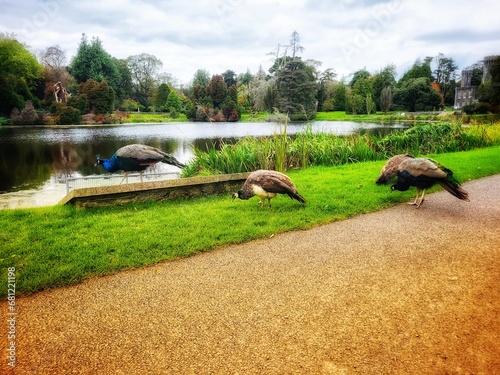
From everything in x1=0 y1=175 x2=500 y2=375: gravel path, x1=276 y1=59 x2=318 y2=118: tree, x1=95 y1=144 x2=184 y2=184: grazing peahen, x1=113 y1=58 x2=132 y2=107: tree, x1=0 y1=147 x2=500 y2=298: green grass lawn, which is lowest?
x1=0 y1=175 x2=500 y2=375: gravel path

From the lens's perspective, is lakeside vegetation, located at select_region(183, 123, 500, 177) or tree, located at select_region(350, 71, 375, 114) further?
tree, located at select_region(350, 71, 375, 114)

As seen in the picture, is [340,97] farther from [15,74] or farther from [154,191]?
[154,191]

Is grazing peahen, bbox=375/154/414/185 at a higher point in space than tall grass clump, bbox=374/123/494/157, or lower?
lower

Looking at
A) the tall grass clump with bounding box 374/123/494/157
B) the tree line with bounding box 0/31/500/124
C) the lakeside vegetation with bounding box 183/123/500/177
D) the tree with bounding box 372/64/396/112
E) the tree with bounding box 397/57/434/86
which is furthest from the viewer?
the tree with bounding box 397/57/434/86

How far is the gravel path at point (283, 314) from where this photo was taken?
2.32m

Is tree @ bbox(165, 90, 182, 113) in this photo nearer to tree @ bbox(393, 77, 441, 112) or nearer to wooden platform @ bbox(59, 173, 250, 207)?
tree @ bbox(393, 77, 441, 112)

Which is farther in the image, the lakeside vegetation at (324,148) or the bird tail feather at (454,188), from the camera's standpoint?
the lakeside vegetation at (324,148)

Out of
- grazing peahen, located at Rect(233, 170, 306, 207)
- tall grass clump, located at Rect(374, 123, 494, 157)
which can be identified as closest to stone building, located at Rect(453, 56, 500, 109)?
tall grass clump, located at Rect(374, 123, 494, 157)

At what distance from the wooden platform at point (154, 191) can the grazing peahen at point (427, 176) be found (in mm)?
3350

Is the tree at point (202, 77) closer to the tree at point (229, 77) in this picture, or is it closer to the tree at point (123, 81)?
the tree at point (229, 77)

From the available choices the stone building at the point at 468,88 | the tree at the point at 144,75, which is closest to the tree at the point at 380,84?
the stone building at the point at 468,88

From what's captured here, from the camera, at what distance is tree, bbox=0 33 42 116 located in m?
39.6

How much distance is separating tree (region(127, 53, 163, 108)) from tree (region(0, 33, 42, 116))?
2180cm

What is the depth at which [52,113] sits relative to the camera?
42.6 meters
